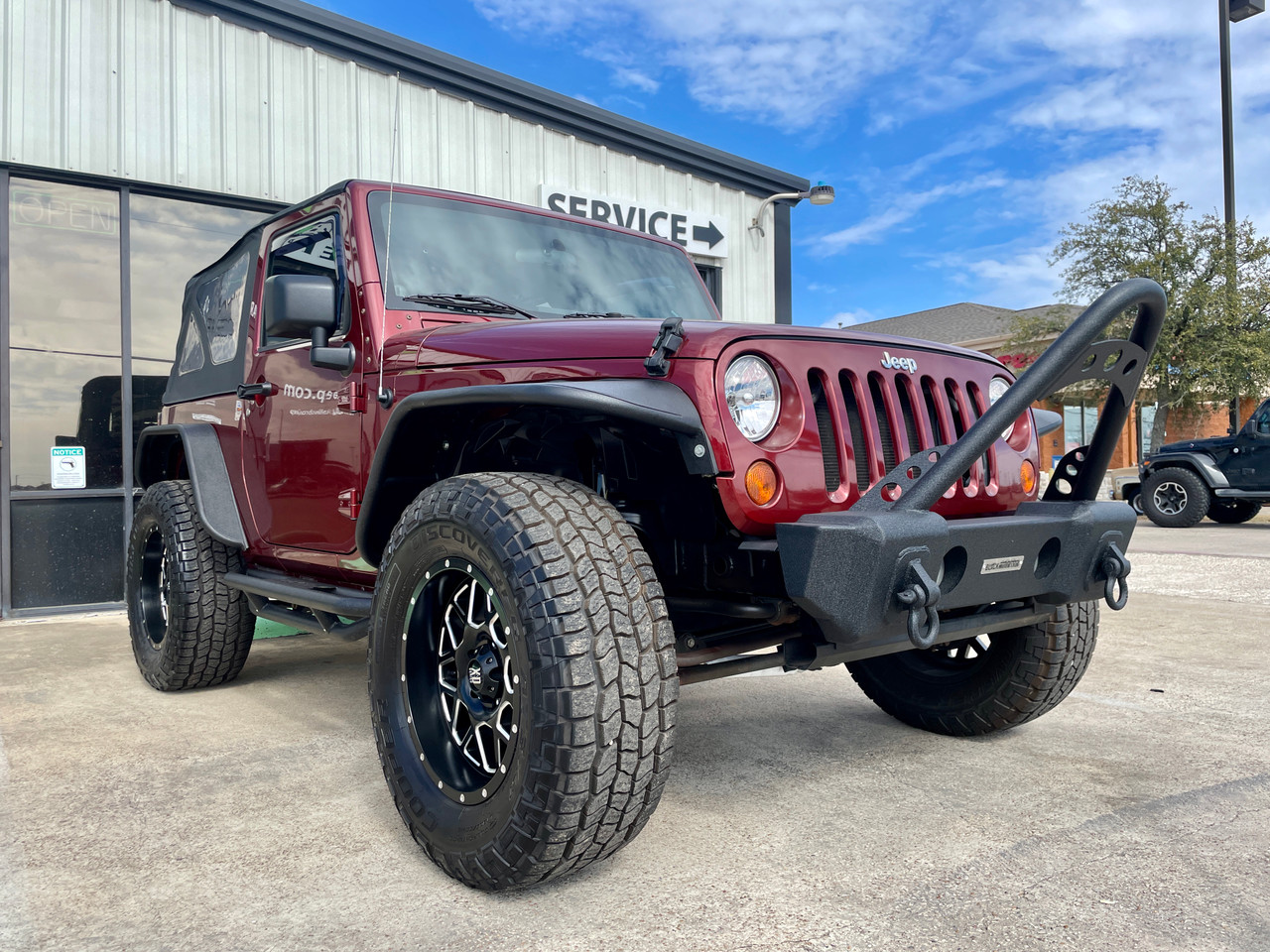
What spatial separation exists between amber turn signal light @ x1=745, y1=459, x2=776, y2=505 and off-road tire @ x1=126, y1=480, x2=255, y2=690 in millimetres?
2805

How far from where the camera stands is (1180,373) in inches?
822

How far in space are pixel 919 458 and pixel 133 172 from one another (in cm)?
681

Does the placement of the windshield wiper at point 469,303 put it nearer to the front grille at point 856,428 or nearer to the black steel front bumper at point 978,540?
the front grille at point 856,428

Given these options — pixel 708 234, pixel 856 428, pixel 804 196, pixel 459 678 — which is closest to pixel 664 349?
pixel 856 428

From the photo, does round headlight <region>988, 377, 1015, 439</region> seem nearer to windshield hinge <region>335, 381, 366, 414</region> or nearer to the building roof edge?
windshield hinge <region>335, 381, 366, 414</region>

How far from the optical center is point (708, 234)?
10.5 meters

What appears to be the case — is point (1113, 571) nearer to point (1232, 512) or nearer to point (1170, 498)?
point (1170, 498)

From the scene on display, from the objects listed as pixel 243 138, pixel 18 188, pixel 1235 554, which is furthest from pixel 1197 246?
pixel 18 188

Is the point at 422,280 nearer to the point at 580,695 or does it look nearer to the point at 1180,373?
the point at 580,695

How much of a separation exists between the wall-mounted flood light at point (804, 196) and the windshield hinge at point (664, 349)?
8.89 metres

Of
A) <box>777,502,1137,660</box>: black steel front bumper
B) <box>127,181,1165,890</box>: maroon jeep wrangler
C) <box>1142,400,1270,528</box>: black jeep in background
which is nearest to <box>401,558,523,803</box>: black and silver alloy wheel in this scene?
<box>127,181,1165,890</box>: maroon jeep wrangler

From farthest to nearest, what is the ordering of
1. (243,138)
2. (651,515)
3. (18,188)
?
(243,138), (18,188), (651,515)

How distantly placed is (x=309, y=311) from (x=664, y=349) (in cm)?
131

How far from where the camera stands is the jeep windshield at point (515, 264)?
3303 mm
